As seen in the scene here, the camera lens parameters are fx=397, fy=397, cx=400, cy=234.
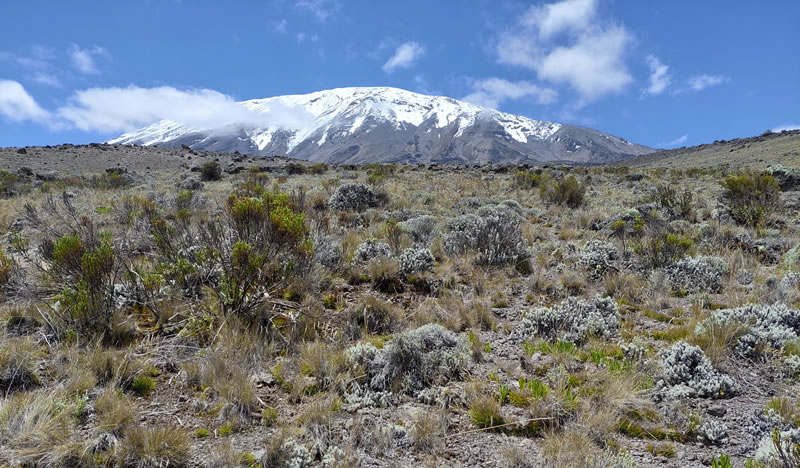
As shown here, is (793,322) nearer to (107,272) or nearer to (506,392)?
(506,392)

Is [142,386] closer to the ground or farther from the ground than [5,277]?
closer to the ground

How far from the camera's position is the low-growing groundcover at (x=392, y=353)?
2.42m

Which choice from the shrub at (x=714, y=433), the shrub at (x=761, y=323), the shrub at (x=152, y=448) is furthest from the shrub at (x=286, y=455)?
the shrub at (x=761, y=323)

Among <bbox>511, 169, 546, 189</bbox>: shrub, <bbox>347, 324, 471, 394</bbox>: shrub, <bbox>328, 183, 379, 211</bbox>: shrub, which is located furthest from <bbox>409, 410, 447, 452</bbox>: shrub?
<bbox>511, 169, 546, 189</bbox>: shrub

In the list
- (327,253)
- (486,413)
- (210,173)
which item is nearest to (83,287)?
(327,253)

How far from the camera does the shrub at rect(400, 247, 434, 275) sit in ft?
17.9

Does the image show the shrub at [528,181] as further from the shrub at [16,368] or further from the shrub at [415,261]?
the shrub at [16,368]

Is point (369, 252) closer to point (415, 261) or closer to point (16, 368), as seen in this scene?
point (415, 261)

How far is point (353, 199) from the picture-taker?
10680 millimetres

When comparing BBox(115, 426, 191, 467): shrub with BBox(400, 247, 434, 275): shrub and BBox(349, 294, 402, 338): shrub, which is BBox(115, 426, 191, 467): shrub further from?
BBox(400, 247, 434, 275): shrub

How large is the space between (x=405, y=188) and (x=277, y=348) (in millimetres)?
11279

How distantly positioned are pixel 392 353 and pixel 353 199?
7759 mm

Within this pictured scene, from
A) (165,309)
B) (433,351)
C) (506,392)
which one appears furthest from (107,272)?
(506,392)

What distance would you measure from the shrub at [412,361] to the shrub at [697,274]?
3.25 metres
